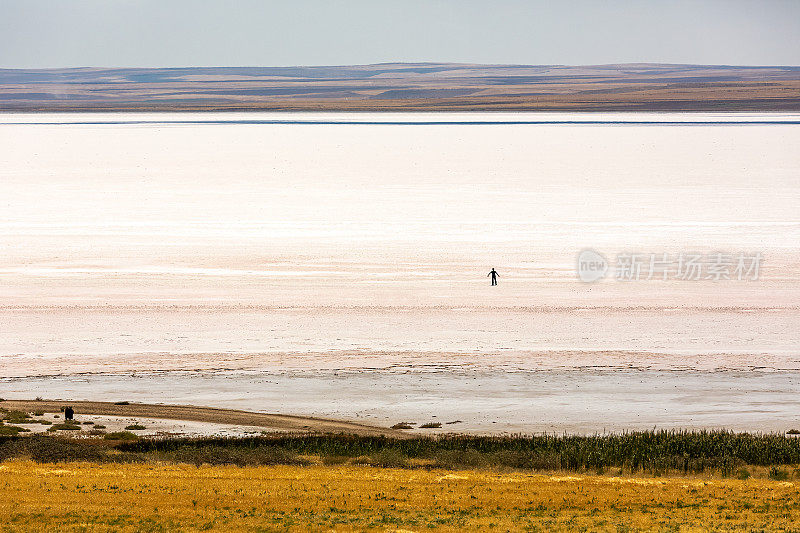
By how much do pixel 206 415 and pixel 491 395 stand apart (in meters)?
6.37

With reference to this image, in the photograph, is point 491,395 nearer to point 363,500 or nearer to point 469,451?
point 469,451

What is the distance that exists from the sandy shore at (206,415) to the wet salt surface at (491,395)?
21.0 inches

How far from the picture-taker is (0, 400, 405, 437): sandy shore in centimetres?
2341

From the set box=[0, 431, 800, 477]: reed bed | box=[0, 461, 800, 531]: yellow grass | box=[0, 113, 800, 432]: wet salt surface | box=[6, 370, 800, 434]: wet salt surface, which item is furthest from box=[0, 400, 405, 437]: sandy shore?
box=[0, 461, 800, 531]: yellow grass

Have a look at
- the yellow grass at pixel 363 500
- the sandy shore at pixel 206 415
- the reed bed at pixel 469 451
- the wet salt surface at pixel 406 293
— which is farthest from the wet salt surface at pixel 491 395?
the yellow grass at pixel 363 500

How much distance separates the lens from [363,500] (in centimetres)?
1767

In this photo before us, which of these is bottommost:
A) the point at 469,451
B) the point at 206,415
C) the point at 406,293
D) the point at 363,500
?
the point at 363,500

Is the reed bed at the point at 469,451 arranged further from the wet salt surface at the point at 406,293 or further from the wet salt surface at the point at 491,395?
the wet salt surface at the point at 406,293

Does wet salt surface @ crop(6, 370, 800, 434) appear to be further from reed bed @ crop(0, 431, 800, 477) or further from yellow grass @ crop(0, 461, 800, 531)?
yellow grass @ crop(0, 461, 800, 531)

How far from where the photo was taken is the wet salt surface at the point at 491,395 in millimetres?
24219

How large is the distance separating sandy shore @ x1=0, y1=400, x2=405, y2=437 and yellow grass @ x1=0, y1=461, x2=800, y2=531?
3.15 m

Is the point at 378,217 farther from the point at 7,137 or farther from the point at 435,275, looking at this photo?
the point at 7,137

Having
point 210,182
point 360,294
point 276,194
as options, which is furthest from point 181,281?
point 210,182

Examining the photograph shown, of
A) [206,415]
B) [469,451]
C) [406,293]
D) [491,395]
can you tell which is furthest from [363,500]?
[406,293]
